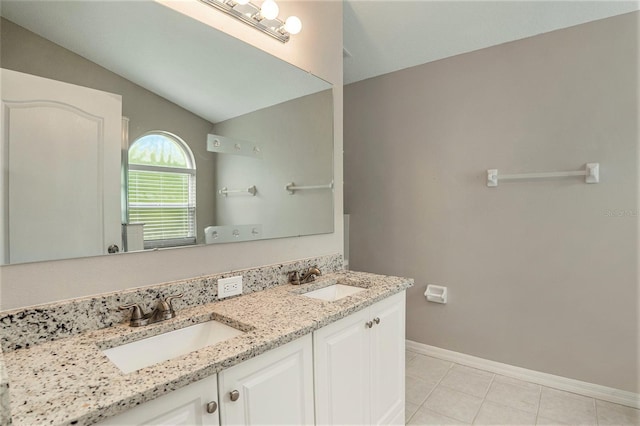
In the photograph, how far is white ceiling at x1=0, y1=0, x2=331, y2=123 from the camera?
1.02 metres

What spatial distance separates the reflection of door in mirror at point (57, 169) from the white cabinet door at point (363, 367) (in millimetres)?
843

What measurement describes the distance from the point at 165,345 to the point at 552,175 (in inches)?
95.6

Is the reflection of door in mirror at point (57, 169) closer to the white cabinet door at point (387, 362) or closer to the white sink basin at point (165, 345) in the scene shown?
the white sink basin at point (165, 345)

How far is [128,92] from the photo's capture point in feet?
3.79

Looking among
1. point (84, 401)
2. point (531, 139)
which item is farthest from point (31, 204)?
point (531, 139)

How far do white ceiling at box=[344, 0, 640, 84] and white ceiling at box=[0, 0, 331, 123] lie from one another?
0.94 m

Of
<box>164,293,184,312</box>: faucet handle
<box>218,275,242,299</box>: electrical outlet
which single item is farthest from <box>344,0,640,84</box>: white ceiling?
<box>164,293,184,312</box>: faucet handle

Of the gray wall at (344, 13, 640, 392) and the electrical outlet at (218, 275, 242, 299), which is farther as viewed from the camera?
the gray wall at (344, 13, 640, 392)

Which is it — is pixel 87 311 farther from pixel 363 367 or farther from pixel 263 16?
pixel 263 16

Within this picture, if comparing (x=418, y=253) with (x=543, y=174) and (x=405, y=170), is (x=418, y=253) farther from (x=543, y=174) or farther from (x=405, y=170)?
(x=543, y=174)

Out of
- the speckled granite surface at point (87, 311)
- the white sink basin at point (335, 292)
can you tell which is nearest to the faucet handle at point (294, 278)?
the white sink basin at point (335, 292)

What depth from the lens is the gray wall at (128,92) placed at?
3.10 ft

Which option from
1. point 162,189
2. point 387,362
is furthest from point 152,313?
point 387,362

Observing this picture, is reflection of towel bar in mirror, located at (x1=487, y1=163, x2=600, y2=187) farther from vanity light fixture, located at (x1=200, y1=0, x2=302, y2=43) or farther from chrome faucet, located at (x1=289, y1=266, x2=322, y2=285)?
vanity light fixture, located at (x1=200, y1=0, x2=302, y2=43)
